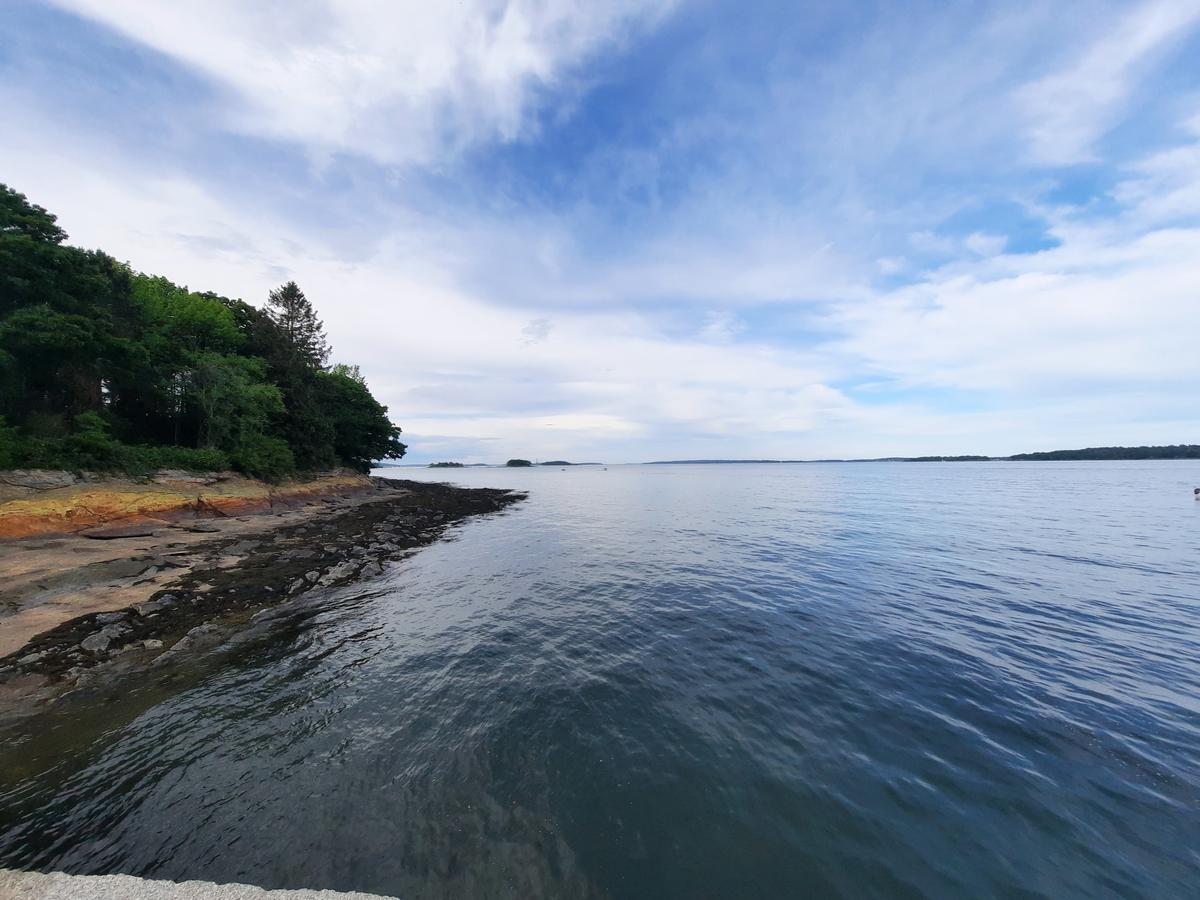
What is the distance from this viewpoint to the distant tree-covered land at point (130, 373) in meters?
20.6

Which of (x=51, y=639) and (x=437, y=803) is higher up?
(x=51, y=639)

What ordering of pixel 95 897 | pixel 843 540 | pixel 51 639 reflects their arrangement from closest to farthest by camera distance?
→ 1. pixel 95 897
2. pixel 51 639
3. pixel 843 540

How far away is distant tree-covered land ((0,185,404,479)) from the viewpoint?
813 inches

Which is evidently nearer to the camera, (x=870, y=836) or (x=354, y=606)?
(x=870, y=836)

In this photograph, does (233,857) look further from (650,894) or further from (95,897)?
(650,894)

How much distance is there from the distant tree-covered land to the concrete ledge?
80.0 ft

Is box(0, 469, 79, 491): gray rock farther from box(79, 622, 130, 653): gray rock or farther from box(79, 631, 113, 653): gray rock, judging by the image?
box(79, 631, 113, 653): gray rock

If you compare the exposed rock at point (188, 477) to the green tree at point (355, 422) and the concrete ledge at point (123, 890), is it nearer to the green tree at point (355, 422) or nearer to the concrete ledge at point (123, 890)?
the green tree at point (355, 422)

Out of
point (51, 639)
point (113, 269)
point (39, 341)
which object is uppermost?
point (113, 269)

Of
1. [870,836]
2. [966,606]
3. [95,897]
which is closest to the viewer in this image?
[95,897]

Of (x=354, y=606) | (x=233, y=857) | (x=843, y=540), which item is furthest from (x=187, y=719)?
→ (x=843, y=540)

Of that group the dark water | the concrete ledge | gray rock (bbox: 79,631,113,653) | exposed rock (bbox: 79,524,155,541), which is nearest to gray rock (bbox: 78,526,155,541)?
exposed rock (bbox: 79,524,155,541)

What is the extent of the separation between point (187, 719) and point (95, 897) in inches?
180

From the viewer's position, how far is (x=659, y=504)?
48781mm
